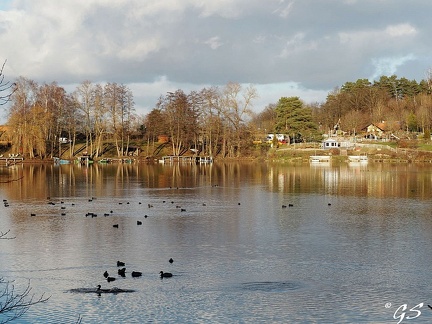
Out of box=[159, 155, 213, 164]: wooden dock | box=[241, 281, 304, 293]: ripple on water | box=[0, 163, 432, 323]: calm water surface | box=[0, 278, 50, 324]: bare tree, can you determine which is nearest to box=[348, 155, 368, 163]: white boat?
box=[159, 155, 213, 164]: wooden dock

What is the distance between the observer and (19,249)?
26984mm

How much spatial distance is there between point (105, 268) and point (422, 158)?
A: 86.5m

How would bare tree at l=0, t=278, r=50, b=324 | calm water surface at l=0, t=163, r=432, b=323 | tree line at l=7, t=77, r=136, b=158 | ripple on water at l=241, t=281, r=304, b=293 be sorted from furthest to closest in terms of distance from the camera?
tree line at l=7, t=77, r=136, b=158 < ripple on water at l=241, t=281, r=304, b=293 < calm water surface at l=0, t=163, r=432, b=323 < bare tree at l=0, t=278, r=50, b=324

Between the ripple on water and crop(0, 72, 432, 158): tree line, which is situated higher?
crop(0, 72, 432, 158): tree line

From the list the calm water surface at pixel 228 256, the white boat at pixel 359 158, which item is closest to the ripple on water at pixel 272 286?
the calm water surface at pixel 228 256

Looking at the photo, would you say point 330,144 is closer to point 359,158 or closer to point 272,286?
point 359,158

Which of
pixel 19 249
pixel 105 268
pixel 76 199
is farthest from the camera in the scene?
pixel 76 199

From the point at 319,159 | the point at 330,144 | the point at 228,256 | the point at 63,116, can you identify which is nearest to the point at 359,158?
the point at 319,159

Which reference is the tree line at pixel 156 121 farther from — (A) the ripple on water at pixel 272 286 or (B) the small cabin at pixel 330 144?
(A) the ripple on water at pixel 272 286

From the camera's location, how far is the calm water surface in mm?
18719

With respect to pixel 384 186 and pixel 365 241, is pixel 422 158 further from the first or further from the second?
pixel 365 241

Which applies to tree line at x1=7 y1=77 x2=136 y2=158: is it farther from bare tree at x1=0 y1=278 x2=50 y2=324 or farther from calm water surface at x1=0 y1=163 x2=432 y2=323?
bare tree at x1=0 y1=278 x2=50 y2=324

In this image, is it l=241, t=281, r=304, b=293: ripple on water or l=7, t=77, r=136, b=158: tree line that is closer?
l=241, t=281, r=304, b=293: ripple on water

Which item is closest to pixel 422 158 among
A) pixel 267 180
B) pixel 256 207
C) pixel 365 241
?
pixel 267 180
